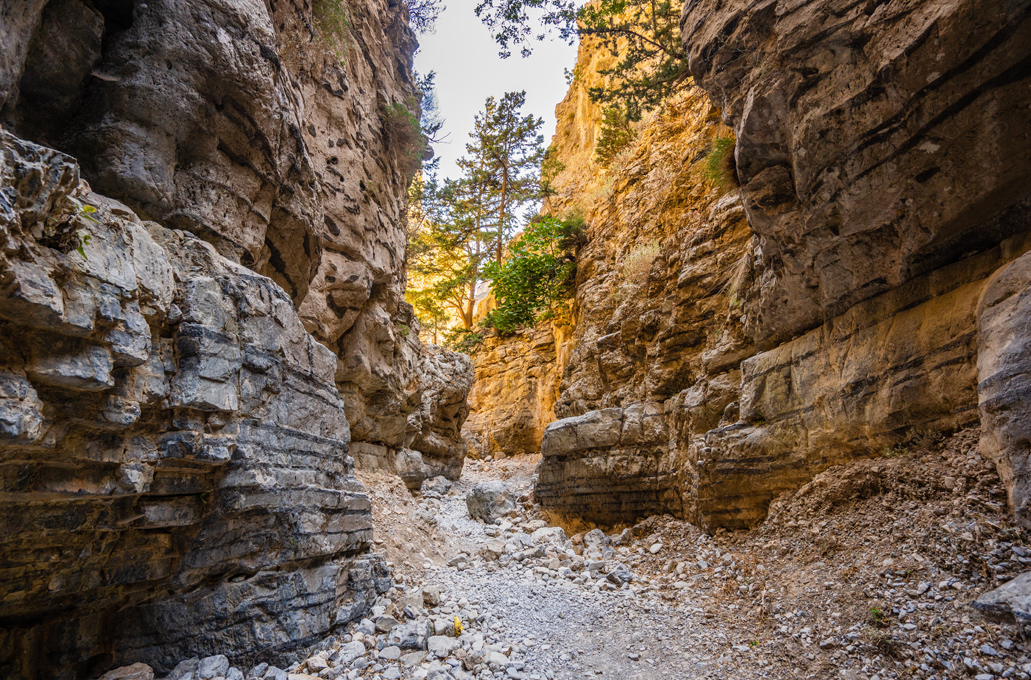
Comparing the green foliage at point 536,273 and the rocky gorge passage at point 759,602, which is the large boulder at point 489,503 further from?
the green foliage at point 536,273

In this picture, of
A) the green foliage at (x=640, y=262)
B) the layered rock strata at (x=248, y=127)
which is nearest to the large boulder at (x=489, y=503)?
the layered rock strata at (x=248, y=127)

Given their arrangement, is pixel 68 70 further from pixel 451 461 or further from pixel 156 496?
pixel 451 461

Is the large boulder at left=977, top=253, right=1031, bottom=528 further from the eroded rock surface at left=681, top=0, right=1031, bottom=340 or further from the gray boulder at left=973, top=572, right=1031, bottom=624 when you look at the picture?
the eroded rock surface at left=681, top=0, right=1031, bottom=340

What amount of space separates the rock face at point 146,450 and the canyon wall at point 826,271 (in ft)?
16.5

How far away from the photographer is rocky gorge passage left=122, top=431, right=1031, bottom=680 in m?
3.51

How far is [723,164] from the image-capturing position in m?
7.88

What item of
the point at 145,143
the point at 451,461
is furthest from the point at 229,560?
the point at 451,461

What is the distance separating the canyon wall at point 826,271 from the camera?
12.7 ft

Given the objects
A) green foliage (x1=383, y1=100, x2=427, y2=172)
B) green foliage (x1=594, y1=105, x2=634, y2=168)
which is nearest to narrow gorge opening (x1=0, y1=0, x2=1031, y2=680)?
green foliage (x1=383, y1=100, x2=427, y2=172)

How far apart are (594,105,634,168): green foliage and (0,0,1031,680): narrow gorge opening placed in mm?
5054

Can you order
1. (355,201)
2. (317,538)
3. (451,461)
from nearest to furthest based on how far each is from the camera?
1. (317,538)
2. (355,201)
3. (451,461)

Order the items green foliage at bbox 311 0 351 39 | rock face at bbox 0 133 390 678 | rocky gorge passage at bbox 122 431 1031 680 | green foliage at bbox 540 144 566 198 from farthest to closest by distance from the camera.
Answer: green foliage at bbox 540 144 566 198 < green foliage at bbox 311 0 351 39 < rocky gorge passage at bbox 122 431 1031 680 < rock face at bbox 0 133 390 678

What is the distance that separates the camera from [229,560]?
12.7 feet

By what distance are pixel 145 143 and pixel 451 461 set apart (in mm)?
9706
